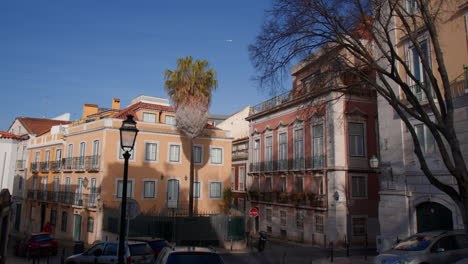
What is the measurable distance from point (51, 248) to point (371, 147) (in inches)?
843

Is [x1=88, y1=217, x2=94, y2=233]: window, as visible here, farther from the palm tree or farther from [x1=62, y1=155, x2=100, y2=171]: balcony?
the palm tree

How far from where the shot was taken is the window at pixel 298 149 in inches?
1063

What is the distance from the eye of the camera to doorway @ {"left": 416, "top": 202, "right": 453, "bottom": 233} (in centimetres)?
1564

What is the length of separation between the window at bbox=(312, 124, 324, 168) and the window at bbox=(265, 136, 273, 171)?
5373mm

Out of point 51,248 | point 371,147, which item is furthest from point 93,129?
point 371,147

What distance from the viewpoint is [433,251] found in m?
11.1

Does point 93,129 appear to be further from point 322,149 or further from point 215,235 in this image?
point 322,149

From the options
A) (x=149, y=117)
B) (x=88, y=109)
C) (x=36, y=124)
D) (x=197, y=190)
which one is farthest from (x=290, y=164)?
(x=36, y=124)

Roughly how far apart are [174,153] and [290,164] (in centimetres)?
992

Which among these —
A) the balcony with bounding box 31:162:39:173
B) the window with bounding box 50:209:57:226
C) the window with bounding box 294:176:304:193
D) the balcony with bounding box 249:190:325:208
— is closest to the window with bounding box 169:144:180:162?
the balcony with bounding box 249:190:325:208

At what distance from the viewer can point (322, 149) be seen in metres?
25.1

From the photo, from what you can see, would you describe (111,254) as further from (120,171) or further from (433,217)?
(120,171)

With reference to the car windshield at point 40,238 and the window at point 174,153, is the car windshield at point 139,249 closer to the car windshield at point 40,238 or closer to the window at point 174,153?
the car windshield at point 40,238

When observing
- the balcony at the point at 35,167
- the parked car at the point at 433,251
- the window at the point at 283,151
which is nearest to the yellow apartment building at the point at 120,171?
the balcony at the point at 35,167
